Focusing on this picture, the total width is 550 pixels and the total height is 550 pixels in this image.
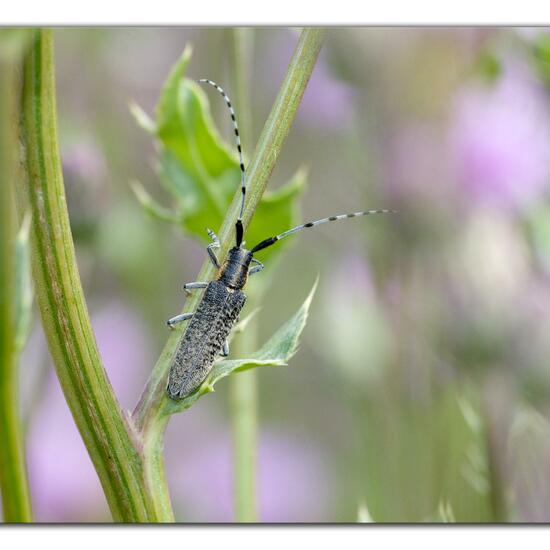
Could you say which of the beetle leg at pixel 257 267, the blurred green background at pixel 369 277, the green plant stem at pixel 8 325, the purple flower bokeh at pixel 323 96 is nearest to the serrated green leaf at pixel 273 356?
the green plant stem at pixel 8 325

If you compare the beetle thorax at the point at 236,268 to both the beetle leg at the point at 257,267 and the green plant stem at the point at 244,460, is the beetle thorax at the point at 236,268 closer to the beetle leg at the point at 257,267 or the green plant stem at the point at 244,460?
the beetle leg at the point at 257,267

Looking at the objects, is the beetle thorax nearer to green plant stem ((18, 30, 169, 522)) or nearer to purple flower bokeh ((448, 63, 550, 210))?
green plant stem ((18, 30, 169, 522))

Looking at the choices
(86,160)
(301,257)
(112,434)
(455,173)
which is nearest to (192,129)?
(86,160)

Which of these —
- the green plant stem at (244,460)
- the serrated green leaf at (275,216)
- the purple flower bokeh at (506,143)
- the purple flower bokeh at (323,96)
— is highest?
the purple flower bokeh at (323,96)

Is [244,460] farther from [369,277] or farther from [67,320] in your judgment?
[369,277]

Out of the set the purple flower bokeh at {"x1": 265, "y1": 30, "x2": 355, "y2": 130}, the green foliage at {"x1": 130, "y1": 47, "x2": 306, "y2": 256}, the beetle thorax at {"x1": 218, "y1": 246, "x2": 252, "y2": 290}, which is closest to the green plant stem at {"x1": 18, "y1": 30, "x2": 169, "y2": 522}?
the beetle thorax at {"x1": 218, "y1": 246, "x2": 252, "y2": 290}
